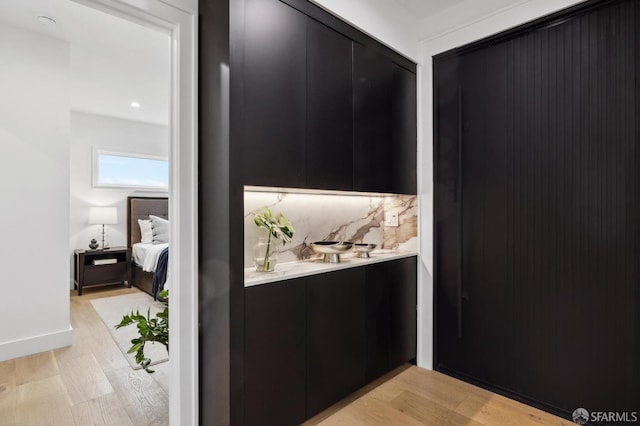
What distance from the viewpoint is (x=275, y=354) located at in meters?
1.68

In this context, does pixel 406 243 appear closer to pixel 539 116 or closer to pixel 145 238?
pixel 539 116

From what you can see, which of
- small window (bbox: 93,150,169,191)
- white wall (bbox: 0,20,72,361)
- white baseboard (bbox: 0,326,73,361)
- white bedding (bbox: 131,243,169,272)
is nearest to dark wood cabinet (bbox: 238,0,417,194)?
white wall (bbox: 0,20,72,361)

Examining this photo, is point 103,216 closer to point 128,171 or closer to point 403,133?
point 128,171

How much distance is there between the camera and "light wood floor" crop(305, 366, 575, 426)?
6.37 ft

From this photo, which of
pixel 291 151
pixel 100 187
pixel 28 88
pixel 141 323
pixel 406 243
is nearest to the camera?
pixel 291 151

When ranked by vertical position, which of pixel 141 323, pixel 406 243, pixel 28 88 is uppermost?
pixel 28 88

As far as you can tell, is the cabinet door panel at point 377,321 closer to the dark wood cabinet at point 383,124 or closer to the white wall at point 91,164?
the dark wood cabinet at point 383,124

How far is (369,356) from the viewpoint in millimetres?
2215

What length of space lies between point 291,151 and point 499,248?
154cm

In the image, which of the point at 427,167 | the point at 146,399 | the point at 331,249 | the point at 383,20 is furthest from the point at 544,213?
the point at 146,399

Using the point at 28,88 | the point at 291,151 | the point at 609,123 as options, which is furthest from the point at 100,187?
the point at 609,123

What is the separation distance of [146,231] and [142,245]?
15.7 inches

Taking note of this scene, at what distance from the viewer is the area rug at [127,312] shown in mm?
2875

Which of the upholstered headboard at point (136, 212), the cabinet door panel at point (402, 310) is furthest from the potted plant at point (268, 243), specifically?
the upholstered headboard at point (136, 212)
